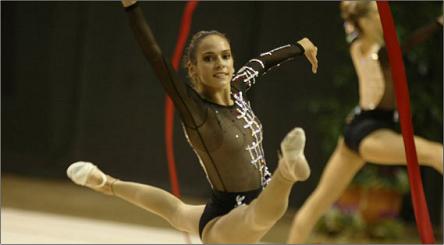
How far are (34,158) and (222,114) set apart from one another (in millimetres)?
2558

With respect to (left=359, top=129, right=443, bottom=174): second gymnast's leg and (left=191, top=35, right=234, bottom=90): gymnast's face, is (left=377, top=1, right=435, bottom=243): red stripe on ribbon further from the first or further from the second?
(left=359, top=129, right=443, bottom=174): second gymnast's leg

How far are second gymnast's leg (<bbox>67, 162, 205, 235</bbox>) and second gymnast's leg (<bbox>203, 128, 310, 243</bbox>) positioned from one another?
7 centimetres

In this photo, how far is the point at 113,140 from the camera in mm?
2270

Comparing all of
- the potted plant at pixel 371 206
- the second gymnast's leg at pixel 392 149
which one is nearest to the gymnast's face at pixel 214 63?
the second gymnast's leg at pixel 392 149

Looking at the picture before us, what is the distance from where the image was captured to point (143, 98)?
308cm

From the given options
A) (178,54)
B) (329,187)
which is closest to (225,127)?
(178,54)

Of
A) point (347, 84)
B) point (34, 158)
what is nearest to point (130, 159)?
point (34, 158)

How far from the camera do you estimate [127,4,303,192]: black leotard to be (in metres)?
1.23

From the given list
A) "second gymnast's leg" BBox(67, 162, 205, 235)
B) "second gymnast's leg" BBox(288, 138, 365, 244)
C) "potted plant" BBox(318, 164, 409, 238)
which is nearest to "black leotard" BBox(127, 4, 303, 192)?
"second gymnast's leg" BBox(67, 162, 205, 235)

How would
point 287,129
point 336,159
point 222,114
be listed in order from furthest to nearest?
1. point 336,159
2. point 287,129
3. point 222,114

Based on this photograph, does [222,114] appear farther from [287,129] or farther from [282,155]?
A: [287,129]

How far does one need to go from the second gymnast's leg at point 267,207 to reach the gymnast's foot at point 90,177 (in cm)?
24

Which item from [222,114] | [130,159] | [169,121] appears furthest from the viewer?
[130,159]

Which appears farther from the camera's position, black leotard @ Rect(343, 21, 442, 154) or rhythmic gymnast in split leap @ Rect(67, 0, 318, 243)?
black leotard @ Rect(343, 21, 442, 154)
